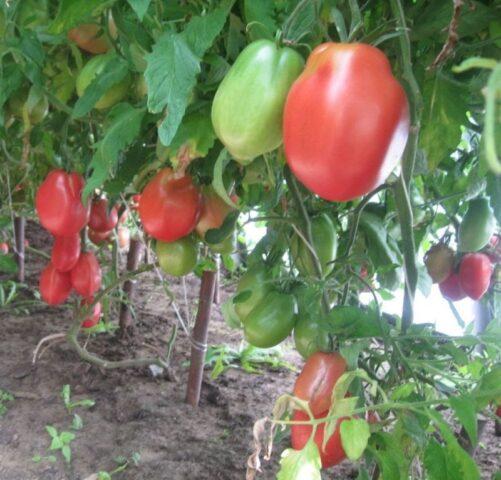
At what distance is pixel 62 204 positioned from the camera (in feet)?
3.52

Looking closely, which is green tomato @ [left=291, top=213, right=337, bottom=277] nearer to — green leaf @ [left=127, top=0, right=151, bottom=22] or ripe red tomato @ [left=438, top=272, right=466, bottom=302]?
ripe red tomato @ [left=438, top=272, right=466, bottom=302]

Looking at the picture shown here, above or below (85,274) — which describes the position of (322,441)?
below

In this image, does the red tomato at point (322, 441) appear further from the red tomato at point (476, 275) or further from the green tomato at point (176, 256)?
the red tomato at point (476, 275)

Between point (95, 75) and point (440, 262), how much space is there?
0.75m

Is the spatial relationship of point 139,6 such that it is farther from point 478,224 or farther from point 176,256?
point 478,224


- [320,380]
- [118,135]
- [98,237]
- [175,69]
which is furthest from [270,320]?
[98,237]

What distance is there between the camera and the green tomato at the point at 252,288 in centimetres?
90

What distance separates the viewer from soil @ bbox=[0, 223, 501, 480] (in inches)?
55.2

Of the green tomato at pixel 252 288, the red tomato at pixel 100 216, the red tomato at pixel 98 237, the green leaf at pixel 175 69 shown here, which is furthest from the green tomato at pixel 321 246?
the red tomato at pixel 98 237

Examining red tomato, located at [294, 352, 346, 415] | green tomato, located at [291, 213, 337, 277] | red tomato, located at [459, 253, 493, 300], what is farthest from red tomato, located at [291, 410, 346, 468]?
red tomato, located at [459, 253, 493, 300]

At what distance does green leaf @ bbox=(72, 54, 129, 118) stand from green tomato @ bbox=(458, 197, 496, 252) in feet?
1.85

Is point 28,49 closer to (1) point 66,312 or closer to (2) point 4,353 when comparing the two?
(2) point 4,353

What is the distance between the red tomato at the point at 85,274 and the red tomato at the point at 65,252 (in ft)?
0.09

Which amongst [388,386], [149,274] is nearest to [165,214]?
[388,386]
